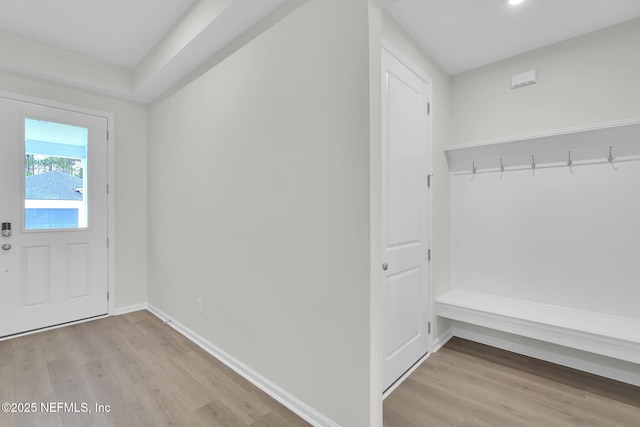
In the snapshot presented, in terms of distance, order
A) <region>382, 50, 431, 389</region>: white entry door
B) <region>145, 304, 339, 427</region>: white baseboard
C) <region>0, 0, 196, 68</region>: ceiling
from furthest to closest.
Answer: <region>0, 0, 196, 68</region>: ceiling, <region>382, 50, 431, 389</region>: white entry door, <region>145, 304, 339, 427</region>: white baseboard

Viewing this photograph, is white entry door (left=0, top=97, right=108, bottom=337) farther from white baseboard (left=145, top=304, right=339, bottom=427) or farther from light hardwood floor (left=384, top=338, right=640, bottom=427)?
light hardwood floor (left=384, top=338, right=640, bottom=427)

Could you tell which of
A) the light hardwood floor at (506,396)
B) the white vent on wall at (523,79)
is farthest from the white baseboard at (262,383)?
the white vent on wall at (523,79)

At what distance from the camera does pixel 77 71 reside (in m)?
3.12

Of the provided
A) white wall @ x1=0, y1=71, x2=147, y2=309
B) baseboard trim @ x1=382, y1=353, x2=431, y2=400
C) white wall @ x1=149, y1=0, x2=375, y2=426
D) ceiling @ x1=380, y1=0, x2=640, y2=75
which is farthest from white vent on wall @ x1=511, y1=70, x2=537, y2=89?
white wall @ x1=0, y1=71, x2=147, y2=309

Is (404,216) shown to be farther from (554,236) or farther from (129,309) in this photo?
(129,309)

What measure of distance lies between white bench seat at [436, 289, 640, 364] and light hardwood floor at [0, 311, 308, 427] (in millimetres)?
1671

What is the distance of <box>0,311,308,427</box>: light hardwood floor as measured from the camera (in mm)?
1789

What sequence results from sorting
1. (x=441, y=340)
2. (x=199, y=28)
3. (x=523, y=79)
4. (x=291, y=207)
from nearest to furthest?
(x=291, y=207) < (x=199, y=28) < (x=523, y=79) < (x=441, y=340)

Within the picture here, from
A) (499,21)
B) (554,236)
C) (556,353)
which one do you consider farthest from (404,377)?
Answer: (499,21)

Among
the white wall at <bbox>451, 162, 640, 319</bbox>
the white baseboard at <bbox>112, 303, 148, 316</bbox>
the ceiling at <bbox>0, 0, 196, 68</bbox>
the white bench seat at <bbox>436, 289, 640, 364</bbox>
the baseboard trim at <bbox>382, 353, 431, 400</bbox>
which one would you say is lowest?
the baseboard trim at <bbox>382, 353, 431, 400</bbox>

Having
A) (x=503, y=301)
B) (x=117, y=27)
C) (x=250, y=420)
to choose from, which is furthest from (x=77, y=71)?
(x=503, y=301)

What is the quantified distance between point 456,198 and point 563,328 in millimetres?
1370

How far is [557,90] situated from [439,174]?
1.11m

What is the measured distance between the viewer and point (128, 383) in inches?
84.2
